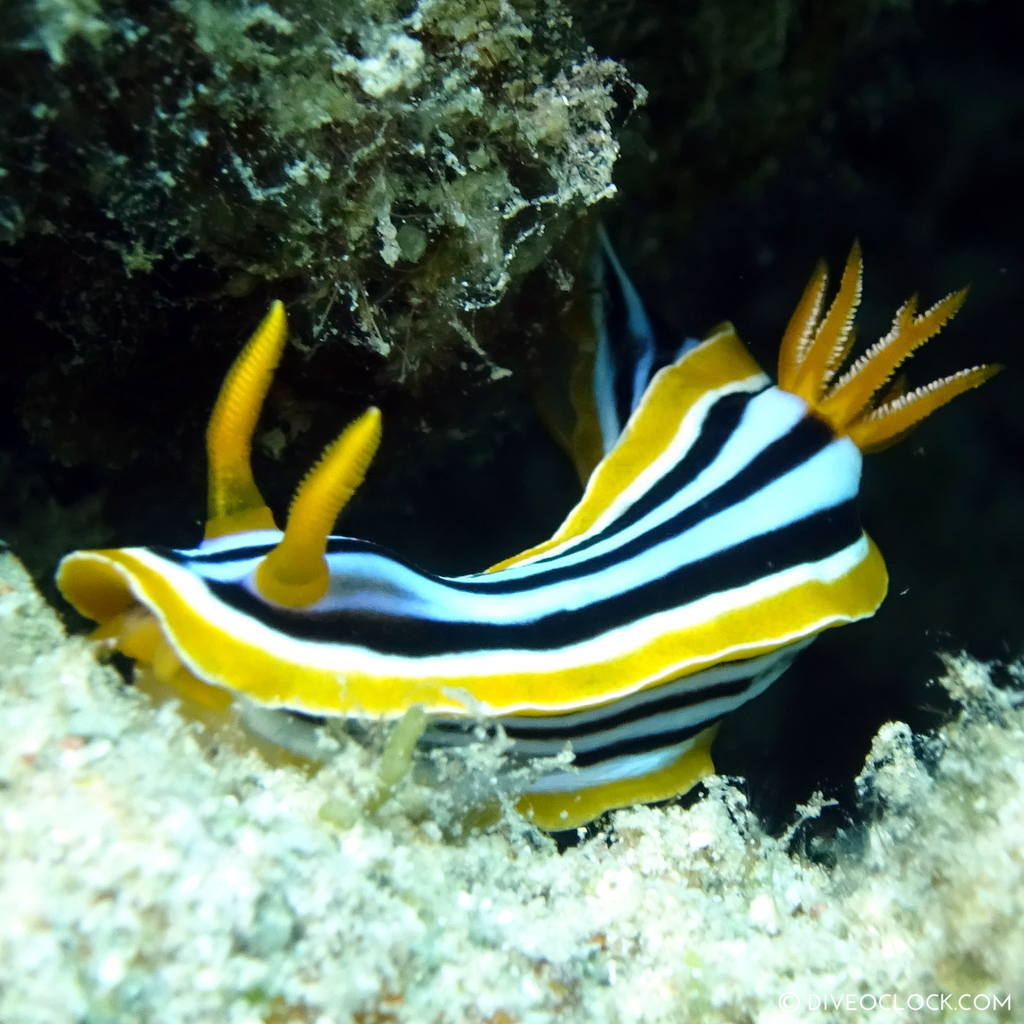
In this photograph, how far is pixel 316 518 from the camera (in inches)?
81.9

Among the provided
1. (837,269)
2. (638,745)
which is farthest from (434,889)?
(837,269)

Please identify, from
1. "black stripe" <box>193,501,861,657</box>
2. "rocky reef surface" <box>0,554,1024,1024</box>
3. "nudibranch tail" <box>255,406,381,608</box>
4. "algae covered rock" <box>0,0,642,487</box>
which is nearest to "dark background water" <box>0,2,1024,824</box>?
Result: "algae covered rock" <box>0,0,642,487</box>

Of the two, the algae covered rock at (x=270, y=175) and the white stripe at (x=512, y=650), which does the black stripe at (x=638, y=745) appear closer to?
the white stripe at (x=512, y=650)

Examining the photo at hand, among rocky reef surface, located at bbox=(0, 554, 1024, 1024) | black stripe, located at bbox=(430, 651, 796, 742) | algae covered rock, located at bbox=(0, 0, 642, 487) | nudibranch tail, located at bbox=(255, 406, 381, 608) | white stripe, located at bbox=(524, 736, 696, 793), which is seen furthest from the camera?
white stripe, located at bbox=(524, 736, 696, 793)

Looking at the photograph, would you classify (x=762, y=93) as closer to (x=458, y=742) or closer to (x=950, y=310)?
(x=950, y=310)

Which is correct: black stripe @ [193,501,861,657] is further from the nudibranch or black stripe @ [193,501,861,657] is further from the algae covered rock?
the algae covered rock

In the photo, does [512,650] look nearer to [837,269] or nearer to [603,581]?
[603,581]

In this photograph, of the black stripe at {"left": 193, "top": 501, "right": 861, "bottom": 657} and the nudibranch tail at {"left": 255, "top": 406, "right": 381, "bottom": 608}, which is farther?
the black stripe at {"left": 193, "top": 501, "right": 861, "bottom": 657}

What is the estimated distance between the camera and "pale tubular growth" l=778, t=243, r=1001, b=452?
3389 mm

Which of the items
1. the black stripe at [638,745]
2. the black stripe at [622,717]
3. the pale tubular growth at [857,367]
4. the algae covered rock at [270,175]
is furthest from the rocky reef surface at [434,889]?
the pale tubular growth at [857,367]

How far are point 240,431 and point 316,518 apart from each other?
432 millimetres

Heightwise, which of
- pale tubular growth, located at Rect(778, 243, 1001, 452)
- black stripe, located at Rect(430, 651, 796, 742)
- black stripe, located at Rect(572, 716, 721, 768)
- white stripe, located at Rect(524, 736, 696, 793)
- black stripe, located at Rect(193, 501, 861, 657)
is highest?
→ pale tubular growth, located at Rect(778, 243, 1001, 452)

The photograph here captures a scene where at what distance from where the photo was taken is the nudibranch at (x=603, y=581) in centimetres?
215

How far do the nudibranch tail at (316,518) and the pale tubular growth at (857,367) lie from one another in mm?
2147
